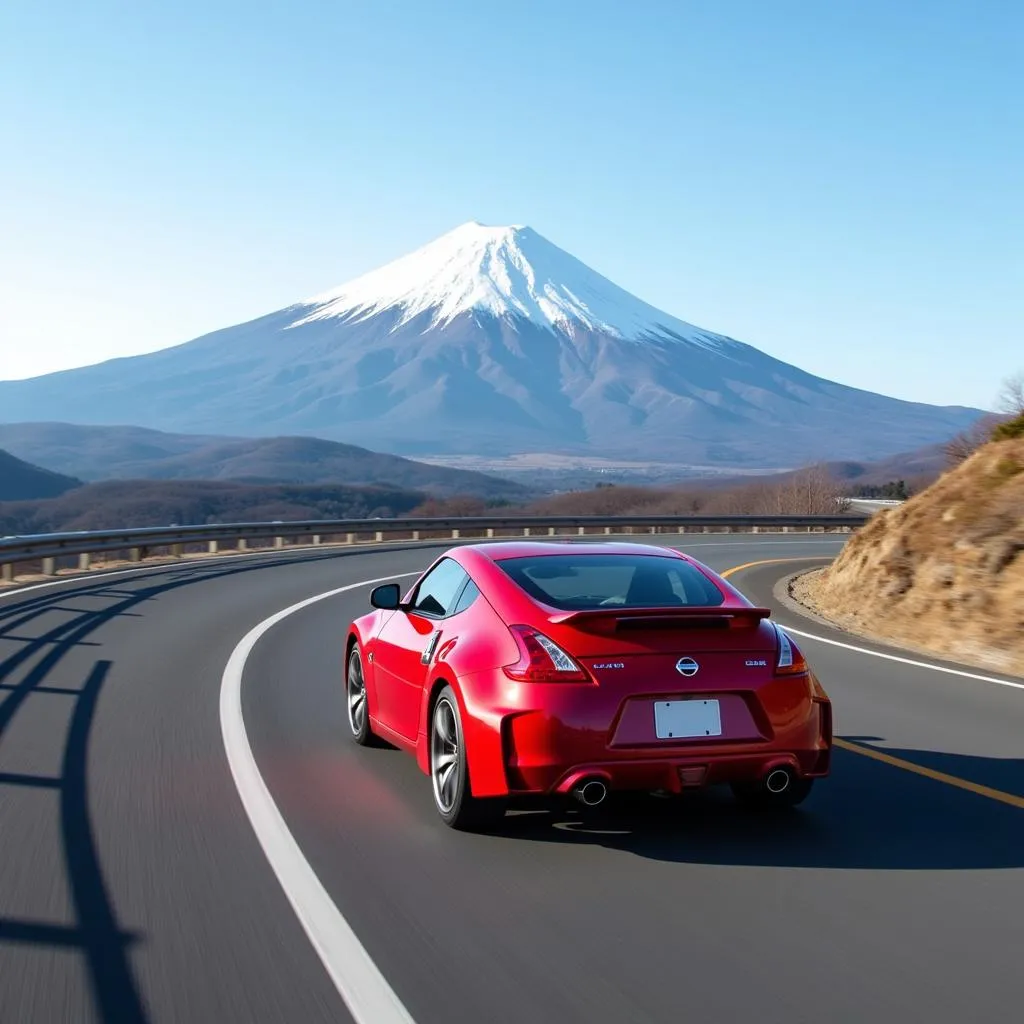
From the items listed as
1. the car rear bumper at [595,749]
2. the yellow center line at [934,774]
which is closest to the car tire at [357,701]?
the car rear bumper at [595,749]

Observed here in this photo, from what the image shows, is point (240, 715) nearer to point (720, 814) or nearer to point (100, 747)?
point (100, 747)

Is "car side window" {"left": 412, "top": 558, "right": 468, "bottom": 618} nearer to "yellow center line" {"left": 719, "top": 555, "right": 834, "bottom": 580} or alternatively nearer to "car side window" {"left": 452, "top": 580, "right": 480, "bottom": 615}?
"car side window" {"left": 452, "top": 580, "right": 480, "bottom": 615}

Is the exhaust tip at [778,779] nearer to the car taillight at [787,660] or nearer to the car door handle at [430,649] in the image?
the car taillight at [787,660]

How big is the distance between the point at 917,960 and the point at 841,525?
50509mm

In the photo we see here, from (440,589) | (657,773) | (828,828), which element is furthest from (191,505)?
(657,773)

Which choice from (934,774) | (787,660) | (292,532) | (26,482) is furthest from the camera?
(26,482)

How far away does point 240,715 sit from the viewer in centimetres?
1024

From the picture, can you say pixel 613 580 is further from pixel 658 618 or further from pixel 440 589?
pixel 440 589

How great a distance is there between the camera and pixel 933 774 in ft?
26.7

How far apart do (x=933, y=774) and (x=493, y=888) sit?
3.28 m

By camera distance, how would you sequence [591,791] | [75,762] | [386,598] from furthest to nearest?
[75,762] → [386,598] → [591,791]

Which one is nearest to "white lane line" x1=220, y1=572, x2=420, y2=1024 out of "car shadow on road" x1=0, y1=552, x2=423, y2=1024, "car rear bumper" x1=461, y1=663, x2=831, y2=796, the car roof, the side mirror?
"car shadow on road" x1=0, y1=552, x2=423, y2=1024

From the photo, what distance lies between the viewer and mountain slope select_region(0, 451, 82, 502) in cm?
16912

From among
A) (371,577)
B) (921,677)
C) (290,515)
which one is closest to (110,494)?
(290,515)
